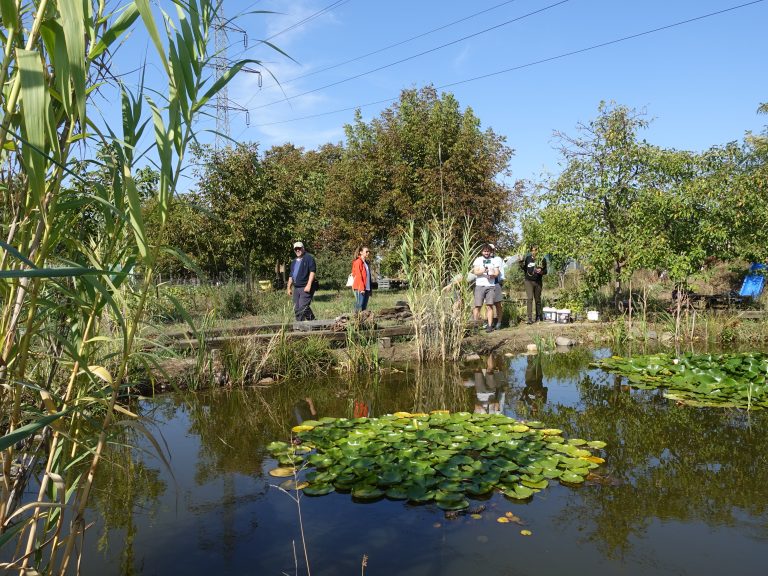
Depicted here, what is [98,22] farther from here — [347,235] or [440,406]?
[347,235]

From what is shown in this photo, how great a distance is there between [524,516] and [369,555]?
37.4 inches

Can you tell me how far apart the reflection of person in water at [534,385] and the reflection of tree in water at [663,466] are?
39 centimetres

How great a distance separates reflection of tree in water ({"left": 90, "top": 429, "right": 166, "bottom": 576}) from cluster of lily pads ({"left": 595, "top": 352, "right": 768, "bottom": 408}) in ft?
16.1

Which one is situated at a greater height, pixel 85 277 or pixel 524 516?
pixel 85 277

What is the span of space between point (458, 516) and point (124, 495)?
204 centimetres

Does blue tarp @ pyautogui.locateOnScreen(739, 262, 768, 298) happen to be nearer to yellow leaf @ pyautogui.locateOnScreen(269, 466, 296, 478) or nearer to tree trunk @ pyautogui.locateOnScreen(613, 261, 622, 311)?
tree trunk @ pyautogui.locateOnScreen(613, 261, 622, 311)

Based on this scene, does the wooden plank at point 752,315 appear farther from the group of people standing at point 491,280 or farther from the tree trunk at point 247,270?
the tree trunk at point 247,270

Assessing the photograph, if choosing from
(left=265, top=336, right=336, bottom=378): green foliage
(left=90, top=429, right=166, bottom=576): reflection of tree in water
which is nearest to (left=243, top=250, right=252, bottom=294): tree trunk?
(left=265, top=336, right=336, bottom=378): green foliage

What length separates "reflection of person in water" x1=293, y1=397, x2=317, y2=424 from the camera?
5.57 meters

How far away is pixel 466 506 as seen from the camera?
11.3 ft

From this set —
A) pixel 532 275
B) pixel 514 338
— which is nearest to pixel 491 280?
pixel 514 338

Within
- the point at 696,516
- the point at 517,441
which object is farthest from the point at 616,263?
the point at 696,516

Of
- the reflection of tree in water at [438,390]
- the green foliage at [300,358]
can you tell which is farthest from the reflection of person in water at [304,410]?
the green foliage at [300,358]

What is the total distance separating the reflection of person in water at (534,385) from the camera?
6285 millimetres
